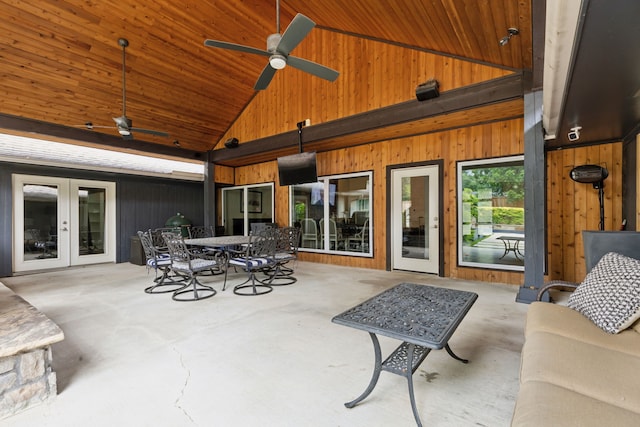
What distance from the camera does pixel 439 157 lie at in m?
5.21

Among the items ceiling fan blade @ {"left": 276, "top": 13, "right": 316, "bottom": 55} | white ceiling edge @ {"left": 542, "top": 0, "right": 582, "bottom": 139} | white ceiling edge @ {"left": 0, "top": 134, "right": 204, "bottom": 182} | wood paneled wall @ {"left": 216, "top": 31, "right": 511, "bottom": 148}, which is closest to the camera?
white ceiling edge @ {"left": 542, "top": 0, "right": 582, "bottom": 139}

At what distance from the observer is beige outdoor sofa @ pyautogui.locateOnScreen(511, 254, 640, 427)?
3.44 feet

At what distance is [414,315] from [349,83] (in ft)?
15.6

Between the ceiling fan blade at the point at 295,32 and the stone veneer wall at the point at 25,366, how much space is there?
2776 millimetres

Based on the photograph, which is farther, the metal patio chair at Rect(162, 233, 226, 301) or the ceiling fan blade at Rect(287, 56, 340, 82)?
the metal patio chair at Rect(162, 233, 226, 301)

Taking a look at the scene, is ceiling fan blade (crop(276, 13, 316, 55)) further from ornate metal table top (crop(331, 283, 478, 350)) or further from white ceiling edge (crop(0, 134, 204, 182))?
white ceiling edge (crop(0, 134, 204, 182))

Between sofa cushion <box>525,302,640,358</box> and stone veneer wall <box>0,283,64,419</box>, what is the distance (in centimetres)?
294

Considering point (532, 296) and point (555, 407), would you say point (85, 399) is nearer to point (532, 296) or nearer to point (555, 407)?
point (555, 407)

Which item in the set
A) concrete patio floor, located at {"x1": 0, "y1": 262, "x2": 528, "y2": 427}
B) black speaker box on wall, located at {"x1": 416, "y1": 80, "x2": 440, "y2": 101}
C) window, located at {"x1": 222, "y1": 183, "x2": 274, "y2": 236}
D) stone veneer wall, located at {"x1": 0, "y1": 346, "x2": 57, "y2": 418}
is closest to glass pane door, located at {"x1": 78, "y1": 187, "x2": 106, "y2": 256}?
window, located at {"x1": 222, "y1": 183, "x2": 274, "y2": 236}

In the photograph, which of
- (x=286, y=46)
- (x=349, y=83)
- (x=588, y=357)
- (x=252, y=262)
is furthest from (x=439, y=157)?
(x=588, y=357)

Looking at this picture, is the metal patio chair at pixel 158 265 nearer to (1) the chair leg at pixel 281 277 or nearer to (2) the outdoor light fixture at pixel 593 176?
(1) the chair leg at pixel 281 277

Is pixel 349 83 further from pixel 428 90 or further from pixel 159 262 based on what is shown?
pixel 159 262

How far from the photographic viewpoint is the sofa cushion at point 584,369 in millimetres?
1153

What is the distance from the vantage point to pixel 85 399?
5.98ft
